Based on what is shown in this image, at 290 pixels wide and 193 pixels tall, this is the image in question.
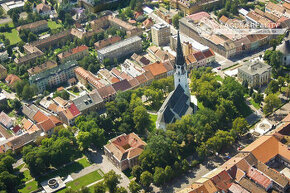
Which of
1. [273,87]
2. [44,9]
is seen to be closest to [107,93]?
[273,87]

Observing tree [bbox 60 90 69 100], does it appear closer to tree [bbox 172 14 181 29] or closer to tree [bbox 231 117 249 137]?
tree [bbox 231 117 249 137]

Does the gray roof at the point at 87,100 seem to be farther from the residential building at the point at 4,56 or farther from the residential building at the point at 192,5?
the residential building at the point at 192,5

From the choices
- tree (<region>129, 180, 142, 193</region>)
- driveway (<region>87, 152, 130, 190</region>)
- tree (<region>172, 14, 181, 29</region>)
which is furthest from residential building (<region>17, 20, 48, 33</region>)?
tree (<region>129, 180, 142, 193</region>)

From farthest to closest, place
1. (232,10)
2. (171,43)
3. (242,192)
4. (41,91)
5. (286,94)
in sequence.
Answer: (232,10) → (171,43) → (41,91) → (286,94) → (242,192)

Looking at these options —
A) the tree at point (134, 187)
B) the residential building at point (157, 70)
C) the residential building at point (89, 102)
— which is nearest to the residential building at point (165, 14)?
the residential building at point (157, 70)

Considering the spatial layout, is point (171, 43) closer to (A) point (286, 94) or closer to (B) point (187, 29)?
(B) point (187, 29)

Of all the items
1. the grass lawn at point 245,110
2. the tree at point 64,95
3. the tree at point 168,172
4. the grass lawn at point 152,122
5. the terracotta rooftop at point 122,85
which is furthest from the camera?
the tree at point 64,95

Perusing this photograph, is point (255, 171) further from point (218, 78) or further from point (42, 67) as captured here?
point (42, 67)

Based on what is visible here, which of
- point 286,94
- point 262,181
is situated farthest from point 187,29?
point 262,181
